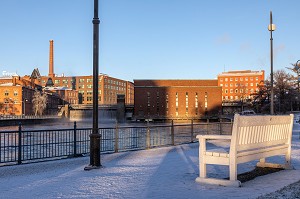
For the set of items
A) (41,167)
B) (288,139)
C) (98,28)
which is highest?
(98,28)

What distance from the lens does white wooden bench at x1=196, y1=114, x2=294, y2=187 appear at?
656 cm

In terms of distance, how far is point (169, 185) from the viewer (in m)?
6.69

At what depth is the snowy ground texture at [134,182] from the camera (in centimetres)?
596

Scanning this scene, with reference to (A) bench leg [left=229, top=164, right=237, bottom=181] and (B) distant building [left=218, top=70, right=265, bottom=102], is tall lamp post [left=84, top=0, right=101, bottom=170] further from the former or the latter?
(B) distant building [left=218, top=70, right=265, bottom=102]

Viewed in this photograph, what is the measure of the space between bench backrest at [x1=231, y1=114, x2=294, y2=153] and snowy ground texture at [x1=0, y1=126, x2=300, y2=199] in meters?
0.73

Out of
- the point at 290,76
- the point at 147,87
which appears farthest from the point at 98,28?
the point at 147,87

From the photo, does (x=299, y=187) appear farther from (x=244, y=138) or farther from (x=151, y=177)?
(x=151, y=177)

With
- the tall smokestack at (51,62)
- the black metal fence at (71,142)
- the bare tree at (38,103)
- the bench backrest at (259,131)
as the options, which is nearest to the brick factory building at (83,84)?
the tall smokestack at (51,62)

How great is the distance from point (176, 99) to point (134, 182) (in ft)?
375

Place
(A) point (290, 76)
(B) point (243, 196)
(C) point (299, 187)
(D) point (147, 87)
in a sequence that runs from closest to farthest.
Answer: (B) point (243, 196) → (C) point (299, 187) → (A) point (290, 76) → (D) point (147, 87)

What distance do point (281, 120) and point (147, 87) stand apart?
112 m

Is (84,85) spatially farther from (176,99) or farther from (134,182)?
(134,182)

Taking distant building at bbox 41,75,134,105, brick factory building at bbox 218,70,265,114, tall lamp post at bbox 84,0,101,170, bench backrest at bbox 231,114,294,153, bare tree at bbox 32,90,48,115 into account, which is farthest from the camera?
distant building at bbox 41,75,134,105

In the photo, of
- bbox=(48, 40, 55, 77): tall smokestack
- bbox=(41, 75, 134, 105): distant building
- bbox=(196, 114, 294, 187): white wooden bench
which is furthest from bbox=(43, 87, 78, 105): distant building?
bbox=(196, 114, 294, 187): white wooden bench
